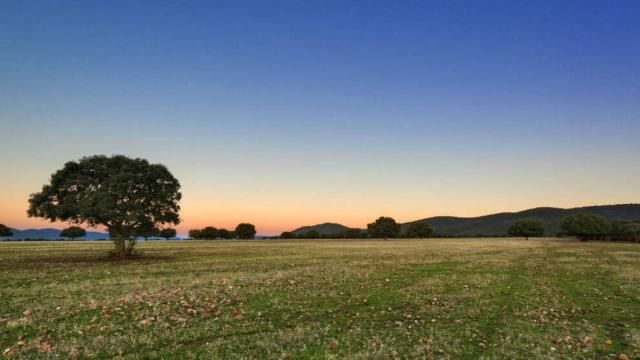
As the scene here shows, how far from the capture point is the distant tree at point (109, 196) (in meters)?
36.7

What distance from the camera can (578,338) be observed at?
10.3m

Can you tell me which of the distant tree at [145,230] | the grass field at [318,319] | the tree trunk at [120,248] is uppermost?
the distant tree at [145,230]

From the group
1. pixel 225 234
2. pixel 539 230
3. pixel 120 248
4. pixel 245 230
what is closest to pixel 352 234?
pixel 245 230

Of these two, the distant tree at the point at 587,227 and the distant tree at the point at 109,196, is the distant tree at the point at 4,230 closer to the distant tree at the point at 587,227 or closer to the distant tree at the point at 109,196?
the distant tree at the point at 109,196

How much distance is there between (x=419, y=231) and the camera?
188125 mm

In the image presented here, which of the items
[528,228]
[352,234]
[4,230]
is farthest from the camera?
[352,234]

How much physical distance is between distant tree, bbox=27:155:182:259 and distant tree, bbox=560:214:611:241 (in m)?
136

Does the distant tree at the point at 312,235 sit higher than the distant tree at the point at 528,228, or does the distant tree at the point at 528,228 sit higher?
the distant tree at the point at 528,228

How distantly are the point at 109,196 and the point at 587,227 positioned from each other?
468ft

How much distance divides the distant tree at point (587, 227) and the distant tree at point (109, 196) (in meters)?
136

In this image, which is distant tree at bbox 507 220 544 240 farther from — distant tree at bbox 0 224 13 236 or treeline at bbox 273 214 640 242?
distant tree at bbox 0 224 13 236

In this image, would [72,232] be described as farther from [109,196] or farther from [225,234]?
[109,196]

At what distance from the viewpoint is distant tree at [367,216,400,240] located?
17862 cm

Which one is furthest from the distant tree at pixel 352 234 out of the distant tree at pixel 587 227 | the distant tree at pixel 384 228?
the distant tree at pixel 587 227
